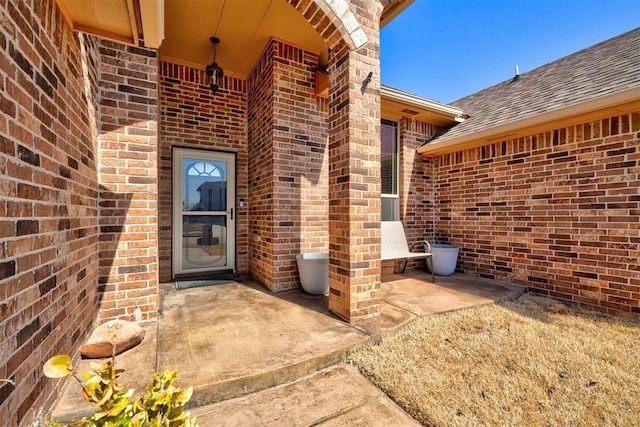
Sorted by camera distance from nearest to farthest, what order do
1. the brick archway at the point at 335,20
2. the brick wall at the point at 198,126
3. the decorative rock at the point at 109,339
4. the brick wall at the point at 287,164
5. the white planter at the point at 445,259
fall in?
the decorative rock at the point at 109,339, the brick archway at the point at 335,20, the brick wall at the point at 287,164, the brick wall at the point at 198,126, the white planter at the point at 445,259

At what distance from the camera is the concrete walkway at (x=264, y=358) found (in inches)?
68.9

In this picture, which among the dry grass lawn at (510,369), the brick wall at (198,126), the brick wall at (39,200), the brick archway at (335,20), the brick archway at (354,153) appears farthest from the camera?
the brick wall at (198,126)

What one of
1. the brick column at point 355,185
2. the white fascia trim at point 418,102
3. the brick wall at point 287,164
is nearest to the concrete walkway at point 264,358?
the brick column at point 355,185

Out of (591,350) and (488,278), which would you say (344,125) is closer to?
(591,350)

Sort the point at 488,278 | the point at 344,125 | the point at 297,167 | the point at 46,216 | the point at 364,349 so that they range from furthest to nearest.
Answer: the point at 488,278 < the point at 297,167 < the point at 344,125 < the point at 364,349 < the point at 46,216

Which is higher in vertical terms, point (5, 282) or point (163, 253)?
point (5, 282)

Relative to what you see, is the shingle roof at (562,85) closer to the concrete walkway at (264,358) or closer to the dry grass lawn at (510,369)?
the dry grass lawn at (510,369)

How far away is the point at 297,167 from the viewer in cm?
413

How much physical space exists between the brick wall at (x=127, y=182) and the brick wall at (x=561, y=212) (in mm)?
5140

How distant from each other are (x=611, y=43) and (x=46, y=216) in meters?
8.54

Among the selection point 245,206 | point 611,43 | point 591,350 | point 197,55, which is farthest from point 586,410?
point 611,43

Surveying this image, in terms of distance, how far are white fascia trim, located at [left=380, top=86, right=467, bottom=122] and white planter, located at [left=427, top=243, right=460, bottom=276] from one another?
8.79 ft

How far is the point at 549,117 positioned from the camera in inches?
148

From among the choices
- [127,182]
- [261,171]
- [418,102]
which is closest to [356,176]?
[261,171]
